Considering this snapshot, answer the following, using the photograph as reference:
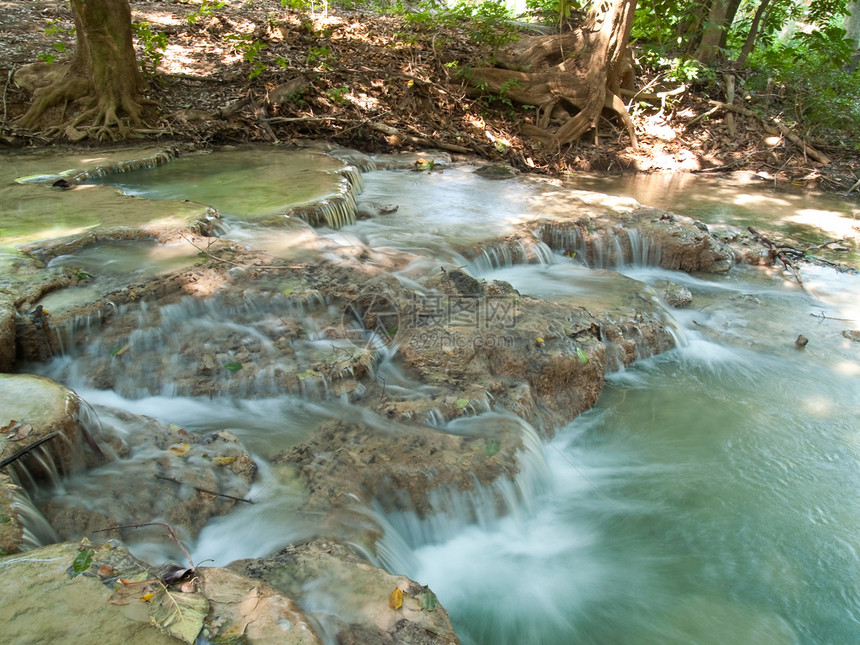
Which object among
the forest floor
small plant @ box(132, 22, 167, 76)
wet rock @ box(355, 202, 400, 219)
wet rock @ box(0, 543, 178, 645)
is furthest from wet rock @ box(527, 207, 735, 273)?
small plant @ box(132, 22, 167, 76)

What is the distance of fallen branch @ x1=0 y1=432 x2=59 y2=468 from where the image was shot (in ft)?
8.73

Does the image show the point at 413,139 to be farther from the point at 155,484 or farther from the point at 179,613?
the point at 179,613

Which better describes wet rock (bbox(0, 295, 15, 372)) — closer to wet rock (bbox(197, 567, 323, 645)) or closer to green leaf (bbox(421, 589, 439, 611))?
wet rock (bbox(197, 567, 323, 645))

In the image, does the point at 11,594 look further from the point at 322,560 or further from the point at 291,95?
the point at 291,95

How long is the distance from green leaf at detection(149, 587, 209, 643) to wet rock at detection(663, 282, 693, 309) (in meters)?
5.84

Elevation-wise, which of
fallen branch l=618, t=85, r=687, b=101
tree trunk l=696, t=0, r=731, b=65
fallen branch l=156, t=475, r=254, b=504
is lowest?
fallen branch l=156, t=475, r=254, b=504

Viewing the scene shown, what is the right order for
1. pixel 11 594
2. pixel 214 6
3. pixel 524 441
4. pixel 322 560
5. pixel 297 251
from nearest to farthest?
pixel 11 594 → pixel 322 560 → pixel 524 441 → pixel 297 251 → pixel 214 6

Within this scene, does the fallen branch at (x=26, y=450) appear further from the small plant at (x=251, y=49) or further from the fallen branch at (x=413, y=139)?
the small plant at (x=251, y=49)

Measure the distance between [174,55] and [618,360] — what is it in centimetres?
1095

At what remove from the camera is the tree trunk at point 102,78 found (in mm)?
8781

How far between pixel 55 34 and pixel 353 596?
525 inches

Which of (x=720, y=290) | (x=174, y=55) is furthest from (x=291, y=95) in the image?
(x=720, y=290)

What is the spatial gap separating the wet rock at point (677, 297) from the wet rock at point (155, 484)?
16.4 ft

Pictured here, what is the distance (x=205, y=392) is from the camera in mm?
4223
